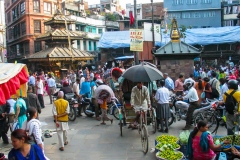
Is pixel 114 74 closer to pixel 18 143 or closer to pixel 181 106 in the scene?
pixel 181 106

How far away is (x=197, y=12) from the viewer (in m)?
46.4

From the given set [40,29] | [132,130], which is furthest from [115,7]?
[132,130]

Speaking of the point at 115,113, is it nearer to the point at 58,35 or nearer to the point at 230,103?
the point at 230,103

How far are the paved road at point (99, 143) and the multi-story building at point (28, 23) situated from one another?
107 feet

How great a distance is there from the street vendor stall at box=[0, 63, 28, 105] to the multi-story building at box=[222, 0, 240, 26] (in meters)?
46.0

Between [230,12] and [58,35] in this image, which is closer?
[58,35]

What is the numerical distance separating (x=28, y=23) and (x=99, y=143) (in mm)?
35983

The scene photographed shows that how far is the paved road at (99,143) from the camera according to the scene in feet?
25.0

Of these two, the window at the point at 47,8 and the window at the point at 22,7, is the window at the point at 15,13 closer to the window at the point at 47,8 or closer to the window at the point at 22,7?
the window at the point at 22,7

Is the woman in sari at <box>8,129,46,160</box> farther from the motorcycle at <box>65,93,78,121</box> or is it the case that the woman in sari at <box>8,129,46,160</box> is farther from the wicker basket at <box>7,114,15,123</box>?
the motorcycle at <box>65,93,78,121</box>

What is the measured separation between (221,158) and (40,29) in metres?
40.3

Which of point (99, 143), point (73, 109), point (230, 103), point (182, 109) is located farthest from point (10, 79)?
point (73, 109)

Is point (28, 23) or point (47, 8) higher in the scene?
point (47, 8)

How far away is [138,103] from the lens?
8609 mm
